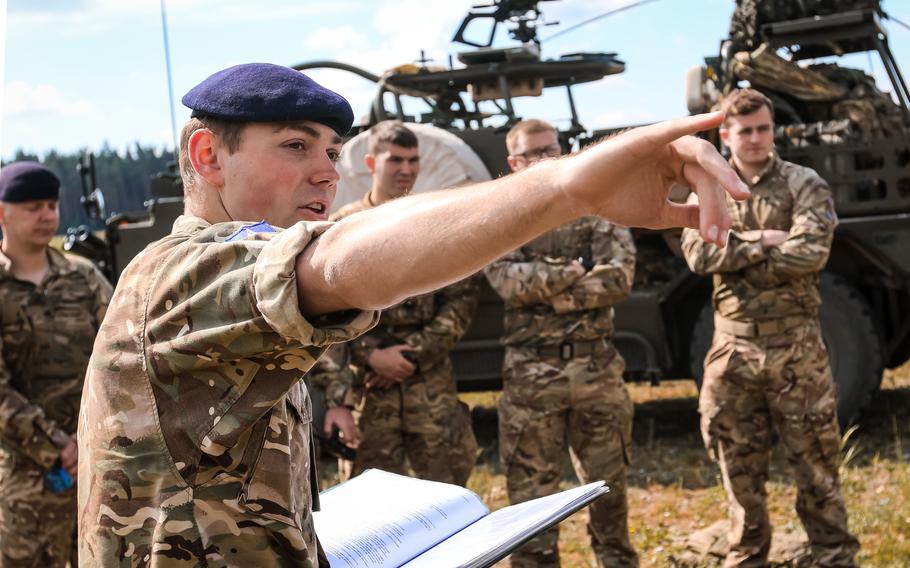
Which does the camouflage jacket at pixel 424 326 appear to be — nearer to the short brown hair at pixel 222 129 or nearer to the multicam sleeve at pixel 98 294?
the multicam sleeve at pixel 98 294

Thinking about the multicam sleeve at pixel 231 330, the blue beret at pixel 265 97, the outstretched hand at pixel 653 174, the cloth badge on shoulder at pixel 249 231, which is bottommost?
the multicam sleeve at pixel 231 330

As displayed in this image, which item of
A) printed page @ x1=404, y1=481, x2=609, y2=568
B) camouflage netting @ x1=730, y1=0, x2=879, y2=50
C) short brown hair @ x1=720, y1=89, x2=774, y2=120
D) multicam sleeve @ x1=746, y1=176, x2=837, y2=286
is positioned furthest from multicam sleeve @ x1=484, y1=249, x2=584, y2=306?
camouflage netting @ x1=730, y1=0, x2=879, y2=50

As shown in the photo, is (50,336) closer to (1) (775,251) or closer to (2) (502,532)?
→ (1) (775,251)

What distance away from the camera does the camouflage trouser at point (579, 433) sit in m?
4.23

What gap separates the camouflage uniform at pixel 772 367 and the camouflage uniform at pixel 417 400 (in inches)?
40.8

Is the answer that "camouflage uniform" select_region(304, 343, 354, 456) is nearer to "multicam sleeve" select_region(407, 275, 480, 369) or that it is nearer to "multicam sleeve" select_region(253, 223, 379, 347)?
"multicam sleeve" select_region(407, 275, 480, 369)

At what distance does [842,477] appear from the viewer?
17.8ft

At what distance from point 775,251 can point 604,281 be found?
0.68 m

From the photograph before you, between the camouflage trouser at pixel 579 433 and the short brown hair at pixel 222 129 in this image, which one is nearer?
the short brown hair at pixel 222 129

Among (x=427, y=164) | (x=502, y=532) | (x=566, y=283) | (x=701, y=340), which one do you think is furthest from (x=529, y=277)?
(x=502, y=532)

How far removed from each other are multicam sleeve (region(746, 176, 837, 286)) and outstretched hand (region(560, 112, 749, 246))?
3.17 meters

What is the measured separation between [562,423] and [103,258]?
3930 mm

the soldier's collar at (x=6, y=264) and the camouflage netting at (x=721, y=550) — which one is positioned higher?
the soldier's collar at (x=6, y=264)

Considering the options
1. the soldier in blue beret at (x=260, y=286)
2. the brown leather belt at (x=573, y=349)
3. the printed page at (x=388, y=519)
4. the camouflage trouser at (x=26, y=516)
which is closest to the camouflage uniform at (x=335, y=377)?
the brown leather belt at (x=573, y=349)
